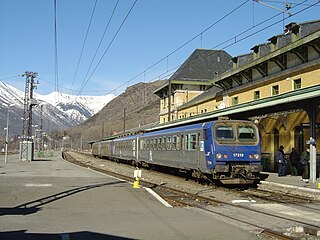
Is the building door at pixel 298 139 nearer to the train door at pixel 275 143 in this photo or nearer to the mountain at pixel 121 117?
the train door at pixel 275 143

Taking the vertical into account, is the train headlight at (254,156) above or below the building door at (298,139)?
below

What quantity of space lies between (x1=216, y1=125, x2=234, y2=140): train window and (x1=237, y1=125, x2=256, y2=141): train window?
41cm

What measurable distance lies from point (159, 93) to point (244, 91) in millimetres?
30577

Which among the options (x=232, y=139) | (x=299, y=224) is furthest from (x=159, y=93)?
(x=299, y=224)

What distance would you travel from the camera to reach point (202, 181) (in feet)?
71.3

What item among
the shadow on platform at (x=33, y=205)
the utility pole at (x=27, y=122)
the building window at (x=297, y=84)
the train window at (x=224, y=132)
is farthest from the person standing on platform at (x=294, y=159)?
the utility pole at (x=27, y=122)

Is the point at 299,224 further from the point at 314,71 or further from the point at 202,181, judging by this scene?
the point at 314,71

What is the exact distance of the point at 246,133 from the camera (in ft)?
63.9

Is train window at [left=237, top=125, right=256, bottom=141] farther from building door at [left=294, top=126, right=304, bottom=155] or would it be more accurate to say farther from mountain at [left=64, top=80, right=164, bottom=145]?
mountain at [left=64, top=80, right=164, bottom=145]

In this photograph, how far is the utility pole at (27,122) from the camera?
148 feet

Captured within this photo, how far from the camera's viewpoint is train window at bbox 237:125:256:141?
19328 mm

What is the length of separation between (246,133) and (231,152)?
1.29 metres

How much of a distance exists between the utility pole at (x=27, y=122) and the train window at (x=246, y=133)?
30116mm

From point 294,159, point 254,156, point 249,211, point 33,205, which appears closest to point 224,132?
point 254,156
